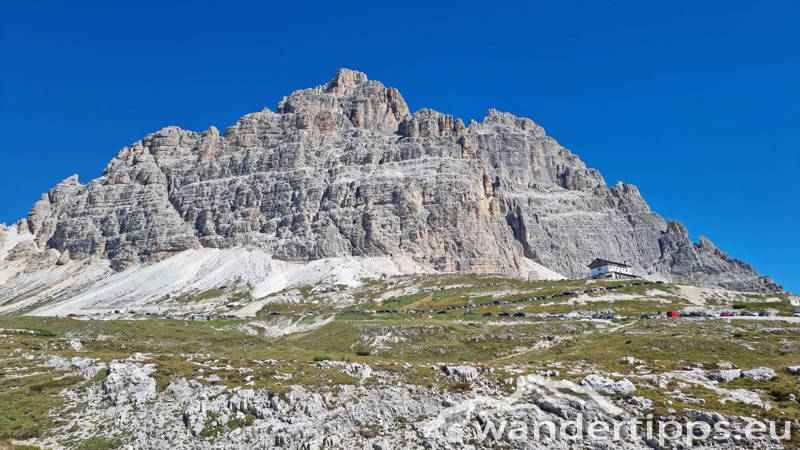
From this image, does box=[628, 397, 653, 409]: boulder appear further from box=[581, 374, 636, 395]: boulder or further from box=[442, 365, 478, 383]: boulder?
box=[442, 365, 478, 383]: boulder

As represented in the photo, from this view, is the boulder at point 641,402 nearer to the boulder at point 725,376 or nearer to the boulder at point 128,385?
the boulder at point 725,376

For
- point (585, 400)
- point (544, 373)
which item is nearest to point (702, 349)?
point (544, 373)

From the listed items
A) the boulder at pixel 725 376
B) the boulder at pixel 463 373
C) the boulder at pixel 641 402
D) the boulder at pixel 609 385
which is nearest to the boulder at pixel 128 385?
→ the boulder at pixel 463 373

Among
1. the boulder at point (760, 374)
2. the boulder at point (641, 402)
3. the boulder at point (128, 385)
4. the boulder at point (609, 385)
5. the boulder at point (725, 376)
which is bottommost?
the boulder at point (128, 385)

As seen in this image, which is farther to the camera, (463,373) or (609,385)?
(463,373)

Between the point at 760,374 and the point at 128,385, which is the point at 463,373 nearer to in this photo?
the point at 760,374

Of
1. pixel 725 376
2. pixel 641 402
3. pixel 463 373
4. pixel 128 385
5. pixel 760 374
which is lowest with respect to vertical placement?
pixel 128 385

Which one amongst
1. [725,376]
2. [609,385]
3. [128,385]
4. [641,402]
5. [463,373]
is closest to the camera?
[641,402]

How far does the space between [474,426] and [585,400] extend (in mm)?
7516

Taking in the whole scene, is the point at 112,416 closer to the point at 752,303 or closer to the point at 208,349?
the point at 208,349

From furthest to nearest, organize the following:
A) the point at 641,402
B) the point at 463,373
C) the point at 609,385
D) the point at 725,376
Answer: the point at 463,373, the point at 725,376, the point at 609,385, the point at 641,402

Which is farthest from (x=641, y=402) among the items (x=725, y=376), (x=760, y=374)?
(x=760, y=374)

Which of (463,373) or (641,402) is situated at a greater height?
(463,373)

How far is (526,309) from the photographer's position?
9744 cm
